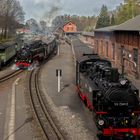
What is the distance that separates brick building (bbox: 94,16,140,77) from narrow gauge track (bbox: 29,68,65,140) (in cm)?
638

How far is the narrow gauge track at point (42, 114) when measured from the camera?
13984mm

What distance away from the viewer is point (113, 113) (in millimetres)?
13484

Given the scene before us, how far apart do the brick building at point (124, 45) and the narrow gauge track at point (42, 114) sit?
6.38 m

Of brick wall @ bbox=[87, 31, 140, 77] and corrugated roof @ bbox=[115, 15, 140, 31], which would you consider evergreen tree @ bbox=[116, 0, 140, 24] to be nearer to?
brick wall @ bbox=[87, 31, 140, 77]

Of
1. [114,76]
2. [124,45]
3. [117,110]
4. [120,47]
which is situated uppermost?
[124,45]

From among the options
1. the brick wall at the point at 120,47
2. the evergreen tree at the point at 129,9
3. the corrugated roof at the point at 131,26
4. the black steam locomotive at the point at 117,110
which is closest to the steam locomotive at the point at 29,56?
the brick wall at the point at 120,47

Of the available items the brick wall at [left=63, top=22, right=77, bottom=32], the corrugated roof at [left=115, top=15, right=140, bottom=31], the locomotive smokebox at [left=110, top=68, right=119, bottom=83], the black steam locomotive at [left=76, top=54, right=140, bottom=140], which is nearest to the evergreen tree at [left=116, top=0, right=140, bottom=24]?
the corrugated roof at [left=115, top=15, right=140, bottom=31]

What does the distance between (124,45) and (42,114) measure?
1775 centimetres

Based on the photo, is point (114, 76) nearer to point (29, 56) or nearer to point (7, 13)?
point (29, 56)

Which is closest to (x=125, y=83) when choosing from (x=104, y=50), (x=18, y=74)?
(x=18, y=74)

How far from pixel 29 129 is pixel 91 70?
4.60 meters

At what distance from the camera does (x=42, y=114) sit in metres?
17.7

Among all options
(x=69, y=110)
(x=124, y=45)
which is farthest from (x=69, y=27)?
(x=69, y=110)

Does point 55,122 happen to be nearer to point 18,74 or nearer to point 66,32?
point 18,74
